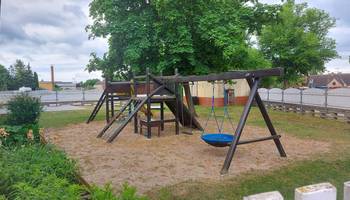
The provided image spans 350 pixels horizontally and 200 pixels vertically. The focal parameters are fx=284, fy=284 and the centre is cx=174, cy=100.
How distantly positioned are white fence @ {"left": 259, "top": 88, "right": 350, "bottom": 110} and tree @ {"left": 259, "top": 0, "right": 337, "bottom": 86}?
7282 millimetres

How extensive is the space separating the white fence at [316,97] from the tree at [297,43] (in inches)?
287

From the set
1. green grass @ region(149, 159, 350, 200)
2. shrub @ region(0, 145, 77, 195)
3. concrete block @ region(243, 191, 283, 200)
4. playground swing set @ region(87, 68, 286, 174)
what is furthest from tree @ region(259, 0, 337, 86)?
concrete block @ region(243, 191, 283, 200)

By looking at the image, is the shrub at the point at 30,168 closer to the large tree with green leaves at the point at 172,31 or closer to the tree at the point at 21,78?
the large tree with green leaves at the point at 172,31

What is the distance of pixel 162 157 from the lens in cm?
566

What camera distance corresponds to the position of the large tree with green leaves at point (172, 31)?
938cm

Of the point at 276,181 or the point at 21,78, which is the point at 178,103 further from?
the point at 21,78

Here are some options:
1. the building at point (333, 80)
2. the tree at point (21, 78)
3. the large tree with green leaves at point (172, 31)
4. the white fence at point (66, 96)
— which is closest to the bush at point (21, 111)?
the large tree with green leaves at point (172, 31)

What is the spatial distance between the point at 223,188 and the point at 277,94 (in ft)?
42.8

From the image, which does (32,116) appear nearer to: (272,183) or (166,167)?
(166,167)

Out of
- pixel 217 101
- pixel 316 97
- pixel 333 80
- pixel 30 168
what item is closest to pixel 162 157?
pixel 30 168

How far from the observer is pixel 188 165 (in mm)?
5109

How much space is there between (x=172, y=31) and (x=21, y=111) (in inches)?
214

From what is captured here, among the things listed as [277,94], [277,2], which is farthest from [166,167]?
[277,94]

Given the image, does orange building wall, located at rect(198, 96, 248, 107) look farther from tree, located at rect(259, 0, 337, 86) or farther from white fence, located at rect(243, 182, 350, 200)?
white fence, located at rect(243, 182, 350, 200)
